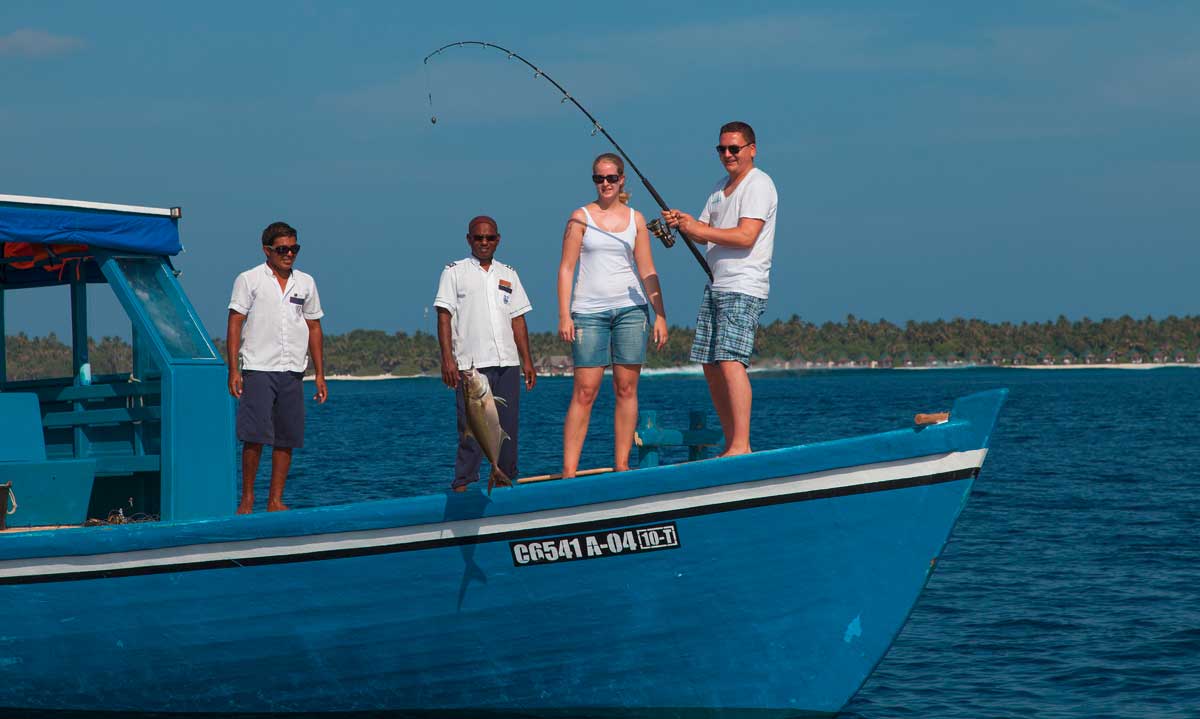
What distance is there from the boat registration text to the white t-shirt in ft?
4.20

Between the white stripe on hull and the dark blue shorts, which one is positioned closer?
the white stripe on hull

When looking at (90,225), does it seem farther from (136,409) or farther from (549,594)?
(549,594)

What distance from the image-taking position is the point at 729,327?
690 cm

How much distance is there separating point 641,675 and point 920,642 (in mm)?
5428

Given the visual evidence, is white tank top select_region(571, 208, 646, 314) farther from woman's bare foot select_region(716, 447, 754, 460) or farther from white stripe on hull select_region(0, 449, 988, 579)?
white stripe on hull select_region(0, 449, 988, 579)

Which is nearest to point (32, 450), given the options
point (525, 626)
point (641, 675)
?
point (525, 626)

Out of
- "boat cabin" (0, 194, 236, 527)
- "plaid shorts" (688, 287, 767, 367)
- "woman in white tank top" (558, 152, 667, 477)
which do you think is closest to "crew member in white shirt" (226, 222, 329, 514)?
"boat cabin" (0, 194, 236, 527)

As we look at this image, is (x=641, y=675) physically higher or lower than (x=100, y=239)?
lower

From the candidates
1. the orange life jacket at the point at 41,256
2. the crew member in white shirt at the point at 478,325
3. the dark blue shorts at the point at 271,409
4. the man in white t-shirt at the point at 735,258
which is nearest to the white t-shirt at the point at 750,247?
the man in white t-shirt at the point at 735,258

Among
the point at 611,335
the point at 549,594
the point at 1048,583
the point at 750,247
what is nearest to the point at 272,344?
the point at 611,335

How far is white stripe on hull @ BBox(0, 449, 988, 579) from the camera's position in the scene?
658 centimetres

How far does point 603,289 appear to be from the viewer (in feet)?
22.9

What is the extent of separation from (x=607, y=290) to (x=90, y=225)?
11.0 feet

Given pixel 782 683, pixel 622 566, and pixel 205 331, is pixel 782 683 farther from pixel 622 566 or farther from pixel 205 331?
pixel 205 331
